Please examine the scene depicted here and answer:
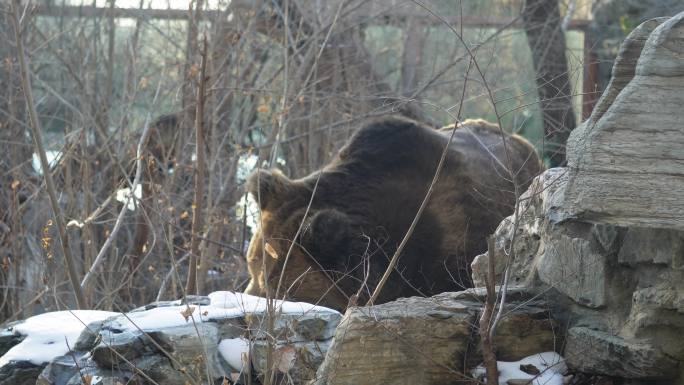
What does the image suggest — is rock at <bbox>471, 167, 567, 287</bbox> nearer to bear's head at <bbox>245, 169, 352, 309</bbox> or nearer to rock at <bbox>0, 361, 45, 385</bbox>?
bear's head at <bbox>245, 169, 352, 309</bbox>

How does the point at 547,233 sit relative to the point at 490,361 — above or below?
above

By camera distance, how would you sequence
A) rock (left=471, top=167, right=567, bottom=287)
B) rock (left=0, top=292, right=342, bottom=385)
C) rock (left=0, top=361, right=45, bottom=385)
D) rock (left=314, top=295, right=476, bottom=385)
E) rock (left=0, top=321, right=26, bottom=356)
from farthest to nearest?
rock (left=0, top=321, right=26, bottom=356) < rock (left=0, top=361, right=45, bottom=385) < rock (left=0, top=292, right=342, bottom=385) < rock (left=471, top=167, right=567, bottom=287) < rock (left=314, top=295, right=476, bottom=385)

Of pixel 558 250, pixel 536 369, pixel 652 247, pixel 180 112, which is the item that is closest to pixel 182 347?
pixel 536 369

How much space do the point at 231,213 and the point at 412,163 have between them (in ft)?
10.3

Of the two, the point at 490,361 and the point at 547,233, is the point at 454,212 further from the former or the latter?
the point at 490,361

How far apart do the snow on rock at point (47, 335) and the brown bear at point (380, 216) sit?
1266mm

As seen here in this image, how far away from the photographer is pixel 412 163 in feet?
22.9

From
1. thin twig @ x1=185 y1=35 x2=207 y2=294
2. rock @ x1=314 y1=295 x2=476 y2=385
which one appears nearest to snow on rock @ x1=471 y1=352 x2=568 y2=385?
rock @ x1=314 y1=295 x2=476 y2=385

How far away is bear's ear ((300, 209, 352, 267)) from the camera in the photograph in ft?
20.7

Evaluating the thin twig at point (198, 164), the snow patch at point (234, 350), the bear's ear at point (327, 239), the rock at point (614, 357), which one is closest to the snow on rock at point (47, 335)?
the snow patch at point (234, 350)

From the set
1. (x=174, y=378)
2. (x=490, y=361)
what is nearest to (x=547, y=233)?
(x=490, y=361)

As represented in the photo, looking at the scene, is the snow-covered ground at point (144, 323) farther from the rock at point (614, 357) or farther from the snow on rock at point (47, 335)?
the rock at point (614, 357)

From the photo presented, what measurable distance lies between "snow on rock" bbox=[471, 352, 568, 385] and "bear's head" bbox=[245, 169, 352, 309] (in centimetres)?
207

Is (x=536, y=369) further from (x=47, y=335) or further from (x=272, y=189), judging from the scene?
(x=272, y=189)
